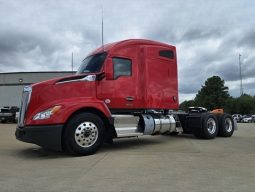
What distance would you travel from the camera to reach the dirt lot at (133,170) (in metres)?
6.29

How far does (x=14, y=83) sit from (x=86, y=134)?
45.7 m

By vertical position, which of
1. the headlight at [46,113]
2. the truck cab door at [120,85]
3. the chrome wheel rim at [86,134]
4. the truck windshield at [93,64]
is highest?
the truck windshield at [93,64]

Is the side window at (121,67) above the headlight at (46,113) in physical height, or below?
above

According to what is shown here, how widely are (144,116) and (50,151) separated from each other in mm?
3058

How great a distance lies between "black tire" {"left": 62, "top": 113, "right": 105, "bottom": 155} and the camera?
972cm

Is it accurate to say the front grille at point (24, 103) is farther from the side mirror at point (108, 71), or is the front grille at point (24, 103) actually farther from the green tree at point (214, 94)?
the green tree at point (214, 94)

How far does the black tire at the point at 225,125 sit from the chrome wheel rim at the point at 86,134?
6843 mm

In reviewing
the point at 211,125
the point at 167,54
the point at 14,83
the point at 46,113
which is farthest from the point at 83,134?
the point at 14,83

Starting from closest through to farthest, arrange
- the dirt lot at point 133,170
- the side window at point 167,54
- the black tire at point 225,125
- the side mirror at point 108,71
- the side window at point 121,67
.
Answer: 1. the dirt lot at point 133,170
2. the side mirror at point 108,71
3. the side window at point 121,67
4. the side window at point 167,54
5. the black tire at point 225,125

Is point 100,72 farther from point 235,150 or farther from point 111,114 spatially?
point 235,150

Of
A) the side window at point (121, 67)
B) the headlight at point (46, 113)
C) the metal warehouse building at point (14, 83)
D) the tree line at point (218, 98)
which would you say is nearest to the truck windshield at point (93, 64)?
the side window at point (121, 67)

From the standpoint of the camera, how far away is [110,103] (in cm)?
1116

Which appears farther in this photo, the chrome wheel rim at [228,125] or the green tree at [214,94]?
the green tree at [214,94]

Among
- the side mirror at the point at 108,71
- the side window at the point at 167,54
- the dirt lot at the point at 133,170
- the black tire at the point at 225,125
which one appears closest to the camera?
the dirt lot at the point at 133,170
